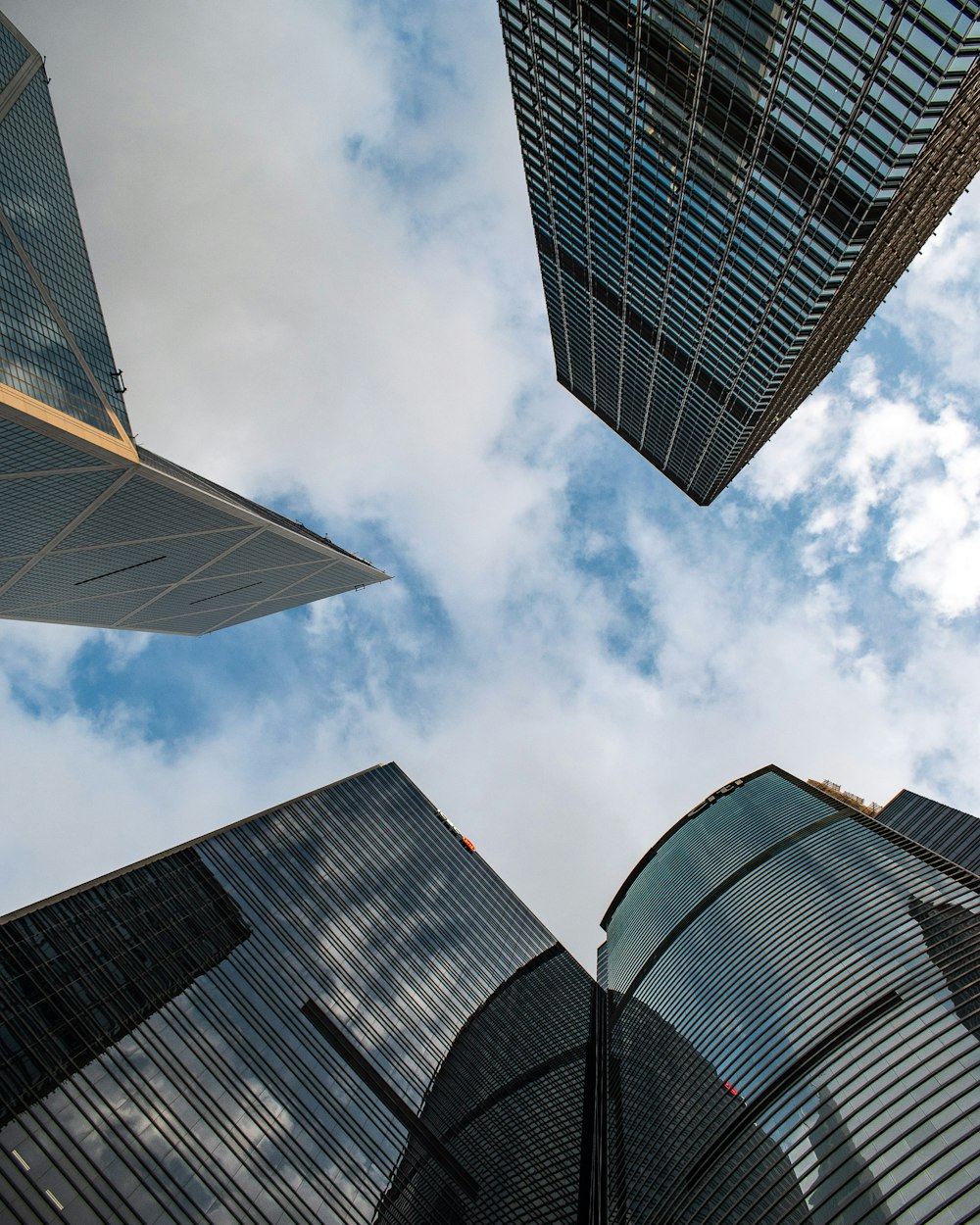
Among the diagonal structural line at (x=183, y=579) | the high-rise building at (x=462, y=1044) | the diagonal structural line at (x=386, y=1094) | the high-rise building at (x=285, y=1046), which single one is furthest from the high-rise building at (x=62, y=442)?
the diagonal structural line at (x=386, y=1094)

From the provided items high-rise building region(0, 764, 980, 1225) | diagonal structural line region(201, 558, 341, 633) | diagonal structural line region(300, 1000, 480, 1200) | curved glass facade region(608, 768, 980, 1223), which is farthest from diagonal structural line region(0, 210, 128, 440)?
curved glass facade region(608, 768, 980, 1223)

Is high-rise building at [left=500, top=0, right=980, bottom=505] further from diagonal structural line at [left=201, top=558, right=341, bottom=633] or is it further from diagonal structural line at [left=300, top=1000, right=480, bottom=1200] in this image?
diagonal structural line at [left=300, top=1000, right=480, bottom=1200]

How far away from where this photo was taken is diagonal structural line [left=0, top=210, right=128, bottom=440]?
48.9 m

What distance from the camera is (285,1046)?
174 ft

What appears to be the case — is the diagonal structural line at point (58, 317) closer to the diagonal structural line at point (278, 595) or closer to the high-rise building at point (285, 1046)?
the high-rise building at point (285, 1046)

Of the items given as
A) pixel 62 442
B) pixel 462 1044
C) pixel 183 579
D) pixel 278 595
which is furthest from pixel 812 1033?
pixel 278 595

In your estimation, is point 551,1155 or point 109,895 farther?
point 551,1155

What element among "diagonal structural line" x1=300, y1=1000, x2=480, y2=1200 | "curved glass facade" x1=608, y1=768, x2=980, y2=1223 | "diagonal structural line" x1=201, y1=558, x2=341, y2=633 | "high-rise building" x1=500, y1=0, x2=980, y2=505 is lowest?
"curved glass facade" x1=608, y1=768, x2=980, y2=1223

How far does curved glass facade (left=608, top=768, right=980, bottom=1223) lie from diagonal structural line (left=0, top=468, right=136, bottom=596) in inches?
2780

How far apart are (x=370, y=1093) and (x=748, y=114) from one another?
7909cm

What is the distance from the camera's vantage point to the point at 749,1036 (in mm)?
60125

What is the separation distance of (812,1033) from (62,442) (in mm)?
73825

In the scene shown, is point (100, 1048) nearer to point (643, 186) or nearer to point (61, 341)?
point (61, 341)

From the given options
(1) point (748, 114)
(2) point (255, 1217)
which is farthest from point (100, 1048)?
(1) point (748, 114)
